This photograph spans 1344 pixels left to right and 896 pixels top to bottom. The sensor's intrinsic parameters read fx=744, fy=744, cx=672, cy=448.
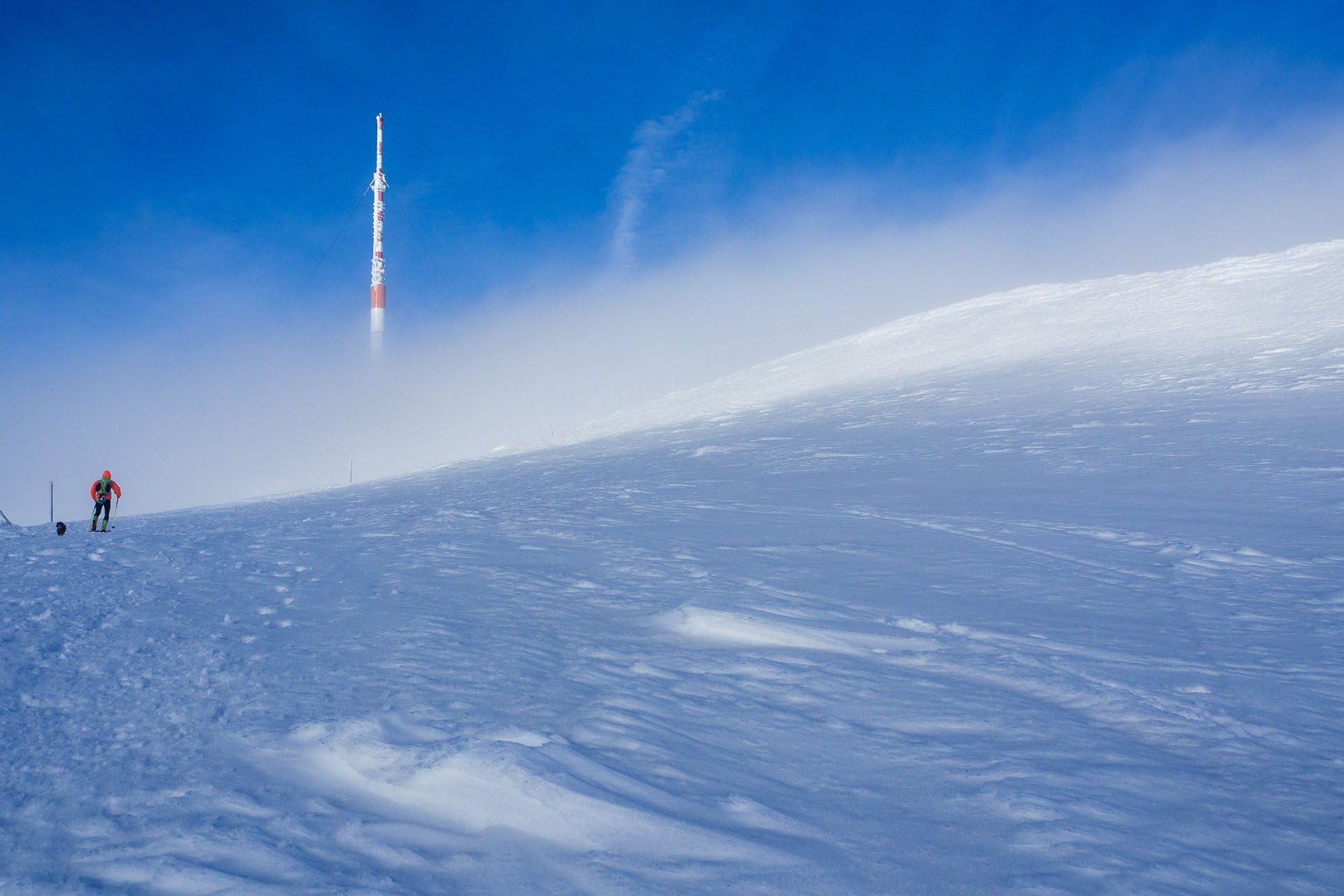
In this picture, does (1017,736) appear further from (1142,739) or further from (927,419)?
(927,419)

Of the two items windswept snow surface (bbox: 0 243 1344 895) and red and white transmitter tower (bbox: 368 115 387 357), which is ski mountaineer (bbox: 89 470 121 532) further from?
red and white transmitter tower (bbox: 368 115 387 357)

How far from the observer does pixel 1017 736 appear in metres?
2.79

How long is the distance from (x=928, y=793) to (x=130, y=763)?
2.80 meters

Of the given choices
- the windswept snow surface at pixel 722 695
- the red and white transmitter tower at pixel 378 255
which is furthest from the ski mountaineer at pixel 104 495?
the red and white transmitter tower at pixel 378 255

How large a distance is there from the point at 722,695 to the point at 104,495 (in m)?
11.7

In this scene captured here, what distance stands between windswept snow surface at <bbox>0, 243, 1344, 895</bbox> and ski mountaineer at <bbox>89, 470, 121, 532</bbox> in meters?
3.28

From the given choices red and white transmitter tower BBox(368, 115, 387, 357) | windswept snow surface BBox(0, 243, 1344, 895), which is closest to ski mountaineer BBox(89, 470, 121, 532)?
windswept snow surface BBox(0, 243, 1344, 895)

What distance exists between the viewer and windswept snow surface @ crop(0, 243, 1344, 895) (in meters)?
2.15

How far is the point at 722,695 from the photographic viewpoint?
10.7 ft

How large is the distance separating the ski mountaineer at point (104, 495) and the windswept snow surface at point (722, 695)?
328 cm

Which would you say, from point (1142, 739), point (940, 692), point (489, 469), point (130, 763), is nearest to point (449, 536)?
point (130, 763)

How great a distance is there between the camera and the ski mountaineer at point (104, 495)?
421 inches

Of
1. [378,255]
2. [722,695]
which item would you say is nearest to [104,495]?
[722,695]

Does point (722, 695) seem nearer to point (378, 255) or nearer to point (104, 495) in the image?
point (104, 495)
